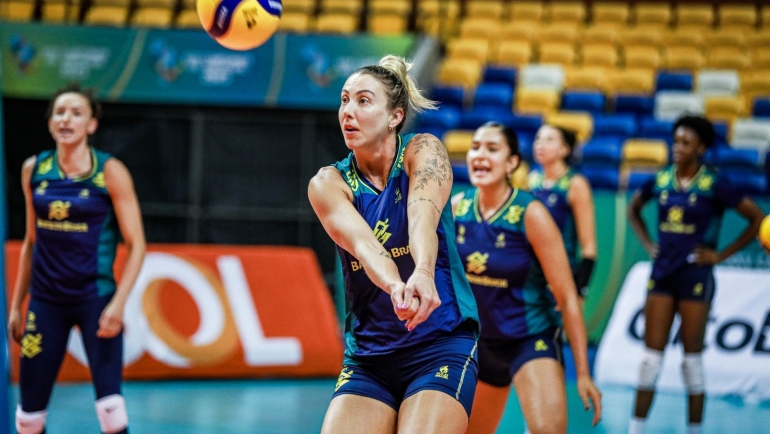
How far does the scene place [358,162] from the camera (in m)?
3.09

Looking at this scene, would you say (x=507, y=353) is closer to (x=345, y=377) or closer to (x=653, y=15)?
(x=345, y=377)

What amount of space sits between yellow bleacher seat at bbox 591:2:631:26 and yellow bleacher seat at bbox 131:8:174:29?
691 cm

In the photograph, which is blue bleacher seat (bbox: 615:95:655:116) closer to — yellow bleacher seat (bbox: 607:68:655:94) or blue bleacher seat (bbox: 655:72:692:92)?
yellow bleacher seat (bbox: 607:68:655:94)

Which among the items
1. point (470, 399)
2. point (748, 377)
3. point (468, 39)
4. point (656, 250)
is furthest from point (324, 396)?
point (468, 39)

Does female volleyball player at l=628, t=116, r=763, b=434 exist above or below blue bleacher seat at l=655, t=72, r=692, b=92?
below

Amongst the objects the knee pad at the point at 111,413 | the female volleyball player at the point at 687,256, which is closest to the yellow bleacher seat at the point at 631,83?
the female volleyball player at the point at 687,256

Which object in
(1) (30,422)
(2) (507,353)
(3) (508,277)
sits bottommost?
(1) (30,422)

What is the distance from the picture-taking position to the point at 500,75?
13.3 meters

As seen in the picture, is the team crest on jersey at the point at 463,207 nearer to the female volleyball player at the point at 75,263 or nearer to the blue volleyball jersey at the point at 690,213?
the female volleyball player at the point at 75,263

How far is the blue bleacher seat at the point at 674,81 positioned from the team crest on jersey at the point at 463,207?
9575mm

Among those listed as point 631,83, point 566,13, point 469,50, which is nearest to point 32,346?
point 469,50

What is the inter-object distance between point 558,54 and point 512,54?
70 centimetres

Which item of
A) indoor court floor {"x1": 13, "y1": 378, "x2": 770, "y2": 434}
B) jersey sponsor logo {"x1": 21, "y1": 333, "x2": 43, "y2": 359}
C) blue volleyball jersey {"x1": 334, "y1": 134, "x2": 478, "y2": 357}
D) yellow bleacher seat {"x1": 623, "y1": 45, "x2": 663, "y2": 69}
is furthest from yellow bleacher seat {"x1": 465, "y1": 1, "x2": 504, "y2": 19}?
blue volleyball jersey {"x1": 334, "y1": 134, "x2": 478, "y2": 357}

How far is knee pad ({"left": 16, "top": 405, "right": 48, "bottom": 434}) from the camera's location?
4355 mm
